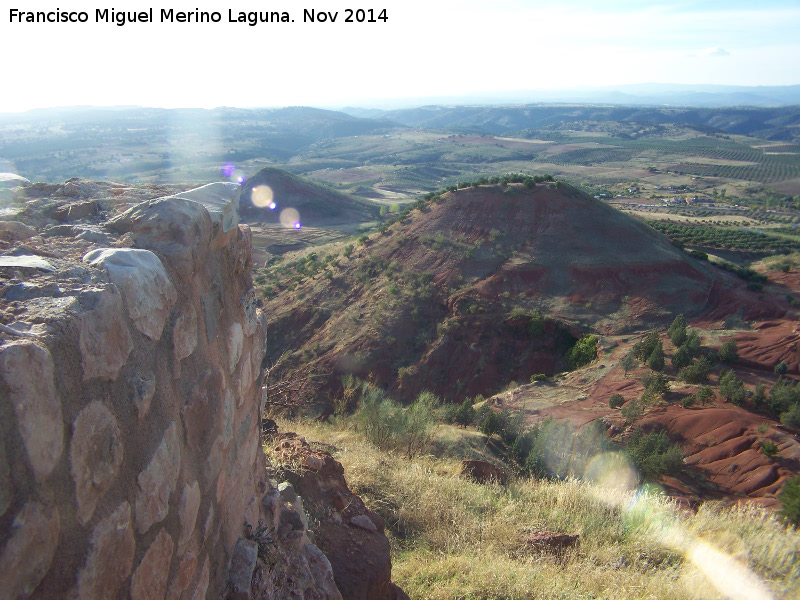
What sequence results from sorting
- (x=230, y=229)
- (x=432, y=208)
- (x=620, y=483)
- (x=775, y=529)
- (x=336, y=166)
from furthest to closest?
1. (x=336, y=166)
2. (x=432, y=208)
3. (x=620, y=483)
4. (x=775, y=529)
5. (x=230, y=229)

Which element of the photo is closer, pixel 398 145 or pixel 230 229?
pixel 230 229

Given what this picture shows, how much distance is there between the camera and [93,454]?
5.91 feet

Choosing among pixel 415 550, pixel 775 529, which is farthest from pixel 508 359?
pixel 415 550

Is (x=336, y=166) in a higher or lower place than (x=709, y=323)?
higher

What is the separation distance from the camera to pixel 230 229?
3195 mm

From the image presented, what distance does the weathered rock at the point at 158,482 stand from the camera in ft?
6.79

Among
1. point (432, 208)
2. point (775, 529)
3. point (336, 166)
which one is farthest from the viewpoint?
point (336, 166)

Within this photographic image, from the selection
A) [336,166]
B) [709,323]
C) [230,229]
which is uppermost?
[336,166]

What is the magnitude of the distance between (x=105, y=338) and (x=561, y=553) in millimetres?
4672

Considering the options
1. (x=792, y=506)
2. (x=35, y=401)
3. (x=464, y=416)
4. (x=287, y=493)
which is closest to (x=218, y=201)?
(x=35, y=401)

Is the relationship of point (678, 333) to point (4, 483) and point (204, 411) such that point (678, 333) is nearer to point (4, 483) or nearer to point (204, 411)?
point (204, 411)

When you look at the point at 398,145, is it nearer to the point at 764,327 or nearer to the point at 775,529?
the point at 764,327

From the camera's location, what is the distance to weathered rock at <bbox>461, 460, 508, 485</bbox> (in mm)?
7382

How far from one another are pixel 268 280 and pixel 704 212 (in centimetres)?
4951
